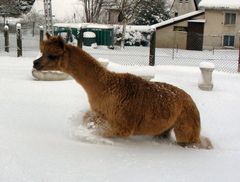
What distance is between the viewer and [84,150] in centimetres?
495

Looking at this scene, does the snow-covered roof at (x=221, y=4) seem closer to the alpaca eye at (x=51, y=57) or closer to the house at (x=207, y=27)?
the house at (x=207, y=27)

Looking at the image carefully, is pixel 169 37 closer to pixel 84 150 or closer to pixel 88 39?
pixel 88 39

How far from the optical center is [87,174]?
4.18 m

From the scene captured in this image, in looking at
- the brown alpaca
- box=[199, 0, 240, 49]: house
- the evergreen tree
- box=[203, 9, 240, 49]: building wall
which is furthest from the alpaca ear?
the evergreen tree

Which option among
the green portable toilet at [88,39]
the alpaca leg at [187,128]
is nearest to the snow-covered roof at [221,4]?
the green portable toilet at [88,39]

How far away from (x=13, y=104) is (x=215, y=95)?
454cm

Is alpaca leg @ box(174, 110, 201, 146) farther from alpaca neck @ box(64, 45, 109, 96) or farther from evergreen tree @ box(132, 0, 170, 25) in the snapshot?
evergreen tree @ box(132, 0, 170, 25)

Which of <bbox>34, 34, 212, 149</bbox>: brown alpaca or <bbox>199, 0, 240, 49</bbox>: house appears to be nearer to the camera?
<bbox>34, 34, 212, 149</bbox>: brown alpaca

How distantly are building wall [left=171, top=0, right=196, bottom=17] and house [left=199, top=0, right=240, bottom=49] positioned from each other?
10170 mm

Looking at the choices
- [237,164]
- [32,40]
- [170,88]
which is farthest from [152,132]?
[32,40]

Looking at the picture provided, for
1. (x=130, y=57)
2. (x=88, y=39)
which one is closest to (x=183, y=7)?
(x=88, y=39)

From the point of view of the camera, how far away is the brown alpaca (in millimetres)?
5496

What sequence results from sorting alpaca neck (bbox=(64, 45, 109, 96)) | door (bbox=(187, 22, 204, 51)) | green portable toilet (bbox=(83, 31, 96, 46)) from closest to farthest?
alpaca neck (bbox=(64, 45, 109, 96))
green portable toilet (bbox=(83, 31, 96, 46))
door (bbox=(187, 22, 204, 51))

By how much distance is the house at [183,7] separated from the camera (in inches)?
1911
